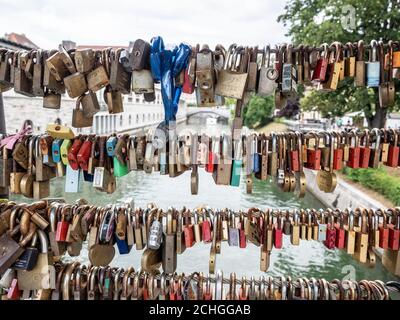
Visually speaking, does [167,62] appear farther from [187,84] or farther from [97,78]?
[97,78]

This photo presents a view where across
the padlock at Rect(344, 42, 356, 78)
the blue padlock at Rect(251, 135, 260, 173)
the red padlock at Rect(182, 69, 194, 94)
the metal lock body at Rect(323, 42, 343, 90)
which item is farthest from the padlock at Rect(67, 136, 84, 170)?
the padlock at Rect(344, 42, 356, 78)

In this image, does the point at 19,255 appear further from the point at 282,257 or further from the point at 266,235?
the point at 282,257

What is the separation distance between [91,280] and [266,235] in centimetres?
102

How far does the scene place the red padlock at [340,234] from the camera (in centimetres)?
219

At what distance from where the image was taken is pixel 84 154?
2.11m

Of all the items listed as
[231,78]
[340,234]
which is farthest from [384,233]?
[231,78]

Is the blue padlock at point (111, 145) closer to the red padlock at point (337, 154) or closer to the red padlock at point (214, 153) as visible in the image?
the red padlock at point (214, 153)

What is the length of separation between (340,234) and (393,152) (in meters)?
0.56

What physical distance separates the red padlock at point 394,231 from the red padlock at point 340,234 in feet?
0.83

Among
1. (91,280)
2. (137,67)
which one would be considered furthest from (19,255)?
(137,67)

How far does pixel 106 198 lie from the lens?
13453 mm

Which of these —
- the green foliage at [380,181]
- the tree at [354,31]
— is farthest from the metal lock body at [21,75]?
the tree at [354,31]
